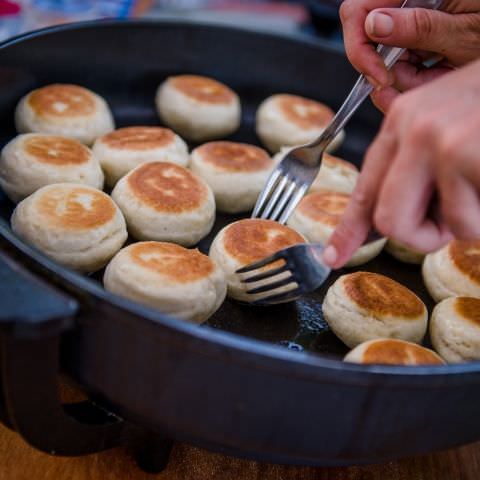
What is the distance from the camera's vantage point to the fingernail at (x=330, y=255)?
0.93m

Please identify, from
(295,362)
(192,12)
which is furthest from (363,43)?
(192,12)

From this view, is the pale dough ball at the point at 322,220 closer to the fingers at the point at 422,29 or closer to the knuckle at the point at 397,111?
the fingers at the point at 422,29

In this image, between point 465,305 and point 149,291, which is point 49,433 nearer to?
point 149,291

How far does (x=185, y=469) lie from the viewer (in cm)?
117

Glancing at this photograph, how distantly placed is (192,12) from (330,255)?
298 centimetres

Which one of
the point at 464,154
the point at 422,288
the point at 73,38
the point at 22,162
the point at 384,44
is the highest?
the point at 464,154

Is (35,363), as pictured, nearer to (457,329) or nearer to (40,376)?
(40,376)

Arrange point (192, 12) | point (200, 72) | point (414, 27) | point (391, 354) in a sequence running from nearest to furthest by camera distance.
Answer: point (391, 354) → point (414, 27) → point (200, 72) → point (192, 12)

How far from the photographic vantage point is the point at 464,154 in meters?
0.69

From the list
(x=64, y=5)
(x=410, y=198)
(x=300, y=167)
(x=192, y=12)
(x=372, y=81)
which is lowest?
(x=192, y=12)

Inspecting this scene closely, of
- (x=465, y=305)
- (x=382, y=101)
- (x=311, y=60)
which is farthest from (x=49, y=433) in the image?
(x=311, y=60)

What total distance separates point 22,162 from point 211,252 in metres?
0.45

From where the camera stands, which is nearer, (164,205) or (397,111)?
(397,111)

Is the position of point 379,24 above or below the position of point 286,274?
above
